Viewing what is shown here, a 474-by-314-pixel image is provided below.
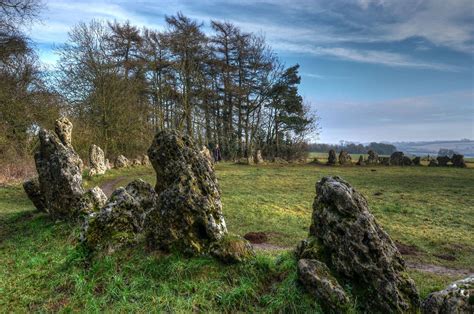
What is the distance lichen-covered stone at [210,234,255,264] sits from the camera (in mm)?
5870

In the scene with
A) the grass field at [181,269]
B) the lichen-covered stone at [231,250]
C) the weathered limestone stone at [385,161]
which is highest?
the weathered limestone stone at [385,161]

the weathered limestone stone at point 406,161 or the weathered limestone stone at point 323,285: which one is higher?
the weathered limestone stone at point 406,161

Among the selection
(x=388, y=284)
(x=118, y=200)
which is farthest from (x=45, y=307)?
(x=388, y=284)

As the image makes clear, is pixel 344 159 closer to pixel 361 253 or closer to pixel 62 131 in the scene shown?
pixel 62 131

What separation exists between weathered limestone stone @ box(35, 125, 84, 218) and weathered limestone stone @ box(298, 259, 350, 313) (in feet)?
21.5

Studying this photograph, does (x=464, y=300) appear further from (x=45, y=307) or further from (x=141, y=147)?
(x=141, y=147)

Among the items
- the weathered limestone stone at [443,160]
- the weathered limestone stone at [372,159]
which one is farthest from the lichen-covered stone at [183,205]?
the weathered limestone stone at [443,160]

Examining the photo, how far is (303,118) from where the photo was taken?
46.2 metres

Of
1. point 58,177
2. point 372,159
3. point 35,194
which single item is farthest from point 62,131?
point 372,159

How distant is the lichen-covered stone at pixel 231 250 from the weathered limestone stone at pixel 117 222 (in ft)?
5.11

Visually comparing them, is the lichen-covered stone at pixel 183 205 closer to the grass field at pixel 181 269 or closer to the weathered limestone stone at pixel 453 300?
the grass field at pixel 181 269

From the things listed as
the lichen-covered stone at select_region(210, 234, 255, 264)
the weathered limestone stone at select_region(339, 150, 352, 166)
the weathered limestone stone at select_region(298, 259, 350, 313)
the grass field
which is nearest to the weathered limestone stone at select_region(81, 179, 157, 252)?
the grass field

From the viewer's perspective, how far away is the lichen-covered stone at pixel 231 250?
19.3 feet

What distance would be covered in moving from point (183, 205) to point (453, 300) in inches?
171
